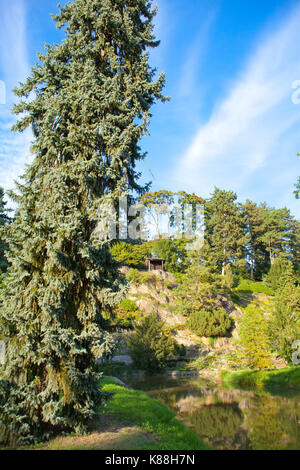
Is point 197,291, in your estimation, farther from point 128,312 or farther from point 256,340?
point 256,340

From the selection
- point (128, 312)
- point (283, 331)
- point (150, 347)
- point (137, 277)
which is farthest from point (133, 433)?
point (137, 277)

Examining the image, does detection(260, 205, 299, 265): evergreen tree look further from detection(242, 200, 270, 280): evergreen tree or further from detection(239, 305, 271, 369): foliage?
detection(239, 305, 271, 369): foliage

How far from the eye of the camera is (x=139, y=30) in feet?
37.9

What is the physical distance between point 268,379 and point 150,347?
800 centimetres

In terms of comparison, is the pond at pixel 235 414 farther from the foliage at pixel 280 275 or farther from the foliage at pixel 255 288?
the foliage at pixel 280 275

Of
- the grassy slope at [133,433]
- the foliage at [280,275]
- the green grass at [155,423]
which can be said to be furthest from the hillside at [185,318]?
the grassy slope at [133,433]

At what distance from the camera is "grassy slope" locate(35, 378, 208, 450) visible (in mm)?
6320

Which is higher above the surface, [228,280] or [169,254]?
[169,254]

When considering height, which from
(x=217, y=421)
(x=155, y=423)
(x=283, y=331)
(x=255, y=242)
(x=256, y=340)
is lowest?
(x=217, y=421)

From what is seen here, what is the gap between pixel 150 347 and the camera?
66.6 ft

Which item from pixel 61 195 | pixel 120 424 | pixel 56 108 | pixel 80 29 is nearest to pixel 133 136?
pixel 56 108

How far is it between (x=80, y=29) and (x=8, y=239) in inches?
306

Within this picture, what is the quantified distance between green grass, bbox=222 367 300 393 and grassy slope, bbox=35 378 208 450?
9.81 metres

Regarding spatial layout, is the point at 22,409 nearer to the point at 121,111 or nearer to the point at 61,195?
the point at 61,195
